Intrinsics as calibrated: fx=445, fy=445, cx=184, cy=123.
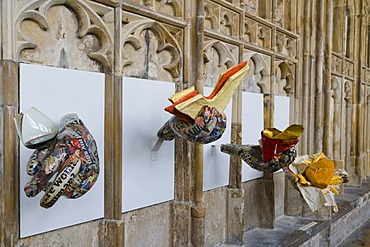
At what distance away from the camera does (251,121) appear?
138 inches

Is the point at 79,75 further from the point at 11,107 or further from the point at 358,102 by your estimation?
the point at 358,102

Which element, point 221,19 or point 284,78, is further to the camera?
point 284,78

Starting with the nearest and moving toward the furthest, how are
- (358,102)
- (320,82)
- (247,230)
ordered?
(247,230), (320,82), (358,102)

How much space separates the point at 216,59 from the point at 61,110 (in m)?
1.44

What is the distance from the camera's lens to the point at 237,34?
3.20 metres

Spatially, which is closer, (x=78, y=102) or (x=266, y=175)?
(x=78, y=102)

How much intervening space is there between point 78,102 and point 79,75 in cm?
12

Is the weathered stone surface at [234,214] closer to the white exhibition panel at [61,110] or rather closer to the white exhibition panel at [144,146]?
the white exhibition panel at [144,146]

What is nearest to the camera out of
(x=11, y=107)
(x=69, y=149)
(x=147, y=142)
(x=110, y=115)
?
(x=69, y=149)

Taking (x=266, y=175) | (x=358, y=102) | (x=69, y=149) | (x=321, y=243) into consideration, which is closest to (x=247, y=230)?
(x=266, y=175)

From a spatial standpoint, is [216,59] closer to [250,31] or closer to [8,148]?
[250,31]

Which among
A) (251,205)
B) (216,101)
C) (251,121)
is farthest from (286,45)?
(216,101)

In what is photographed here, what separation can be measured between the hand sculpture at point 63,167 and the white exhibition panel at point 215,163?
1.42m

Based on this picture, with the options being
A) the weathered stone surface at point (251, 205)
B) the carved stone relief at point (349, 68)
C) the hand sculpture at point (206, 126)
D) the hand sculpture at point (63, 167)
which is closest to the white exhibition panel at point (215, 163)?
the weathered stone surface at point (251, 205)
